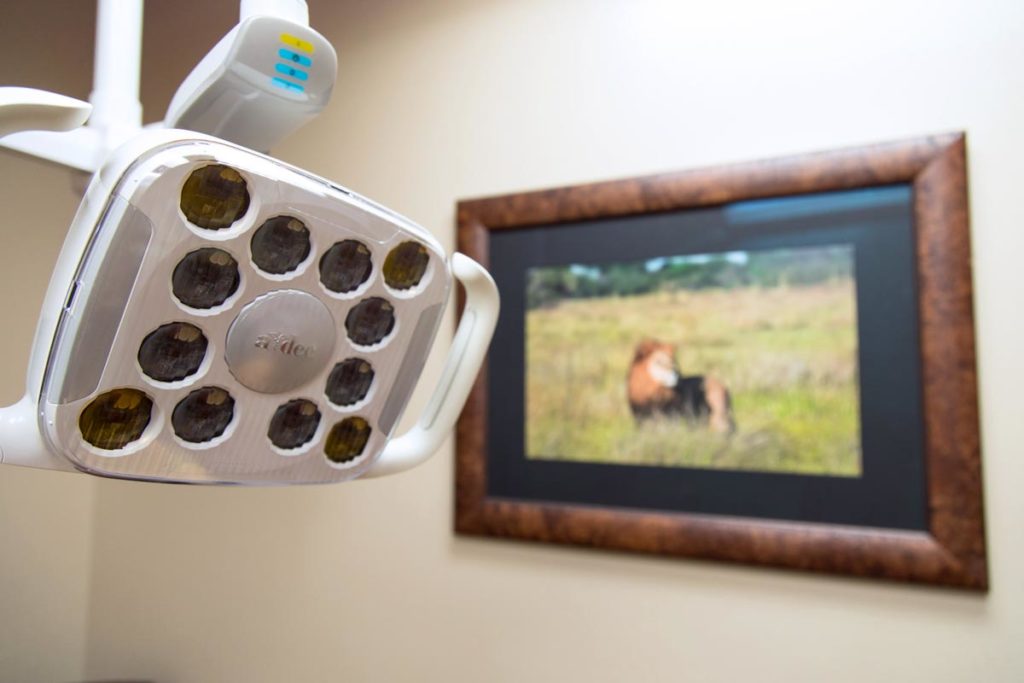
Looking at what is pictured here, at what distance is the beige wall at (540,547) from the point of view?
952mm

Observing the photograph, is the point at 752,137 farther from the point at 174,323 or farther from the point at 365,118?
the point at 174,323

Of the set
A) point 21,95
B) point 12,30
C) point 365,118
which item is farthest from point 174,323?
point 12,30

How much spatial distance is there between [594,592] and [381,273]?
2.67ft

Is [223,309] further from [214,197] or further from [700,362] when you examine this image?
[700,362]

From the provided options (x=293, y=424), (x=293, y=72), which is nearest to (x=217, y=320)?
(x=293, y=424)

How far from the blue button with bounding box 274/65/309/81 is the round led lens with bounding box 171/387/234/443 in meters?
0.25

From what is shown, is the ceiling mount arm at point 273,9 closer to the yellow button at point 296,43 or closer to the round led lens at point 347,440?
the yellow button at point 296,43

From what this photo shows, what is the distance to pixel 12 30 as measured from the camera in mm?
1429

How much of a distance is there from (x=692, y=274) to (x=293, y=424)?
75 cm

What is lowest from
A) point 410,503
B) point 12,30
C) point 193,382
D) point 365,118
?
point 410,503

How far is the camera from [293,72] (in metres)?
0.54

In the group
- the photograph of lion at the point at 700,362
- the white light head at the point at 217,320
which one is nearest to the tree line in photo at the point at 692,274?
the photograph of lion at the point at 700,362

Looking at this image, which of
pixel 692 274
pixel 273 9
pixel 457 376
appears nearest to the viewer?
pixel 273 9

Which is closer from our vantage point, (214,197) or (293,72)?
(214,197)
